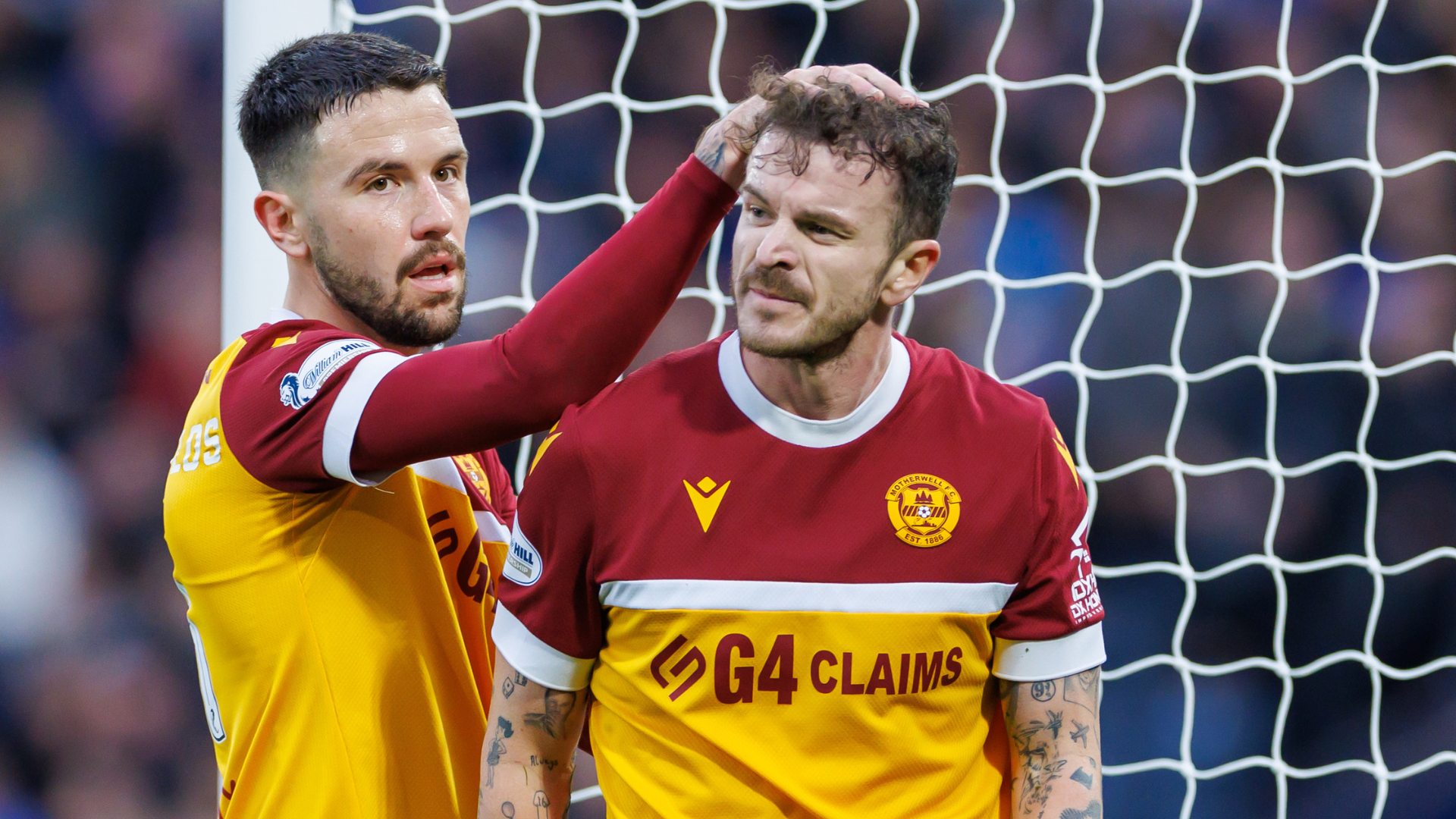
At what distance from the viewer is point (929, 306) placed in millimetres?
3627

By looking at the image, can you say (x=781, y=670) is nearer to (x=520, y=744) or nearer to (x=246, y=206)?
(x=520, y=744)

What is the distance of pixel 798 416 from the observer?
52.6 inches

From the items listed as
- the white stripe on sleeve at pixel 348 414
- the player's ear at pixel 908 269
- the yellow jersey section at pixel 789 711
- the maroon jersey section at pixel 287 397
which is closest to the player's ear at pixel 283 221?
the maroon jersey section at pixel 287 397

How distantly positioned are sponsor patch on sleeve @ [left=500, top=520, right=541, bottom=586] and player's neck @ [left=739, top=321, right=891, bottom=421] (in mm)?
334

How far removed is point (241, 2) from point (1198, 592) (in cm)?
313

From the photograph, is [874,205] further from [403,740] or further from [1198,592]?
[1198,592]

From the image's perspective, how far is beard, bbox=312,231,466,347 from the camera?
1407mm

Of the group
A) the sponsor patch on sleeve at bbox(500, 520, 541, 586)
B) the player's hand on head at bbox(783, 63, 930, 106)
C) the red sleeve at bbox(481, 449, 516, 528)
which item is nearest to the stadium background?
the red sleeve at bbox(481, 449, 516, 528)

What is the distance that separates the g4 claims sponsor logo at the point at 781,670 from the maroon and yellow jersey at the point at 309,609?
373 mm

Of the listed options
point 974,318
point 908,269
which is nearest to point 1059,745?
point 908,269

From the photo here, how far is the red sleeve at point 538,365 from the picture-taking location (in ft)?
3.88

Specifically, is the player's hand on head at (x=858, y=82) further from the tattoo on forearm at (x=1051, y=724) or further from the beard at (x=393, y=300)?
the tattoo on forearm at (x=1051, y=724)

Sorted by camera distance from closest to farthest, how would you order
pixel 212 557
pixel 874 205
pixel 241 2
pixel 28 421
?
pixel 874 205 < pixel 212 557 < pixel 241 2 < pixel 28 421

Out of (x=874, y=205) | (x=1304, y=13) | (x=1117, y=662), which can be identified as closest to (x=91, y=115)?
(x=874, y=205)
